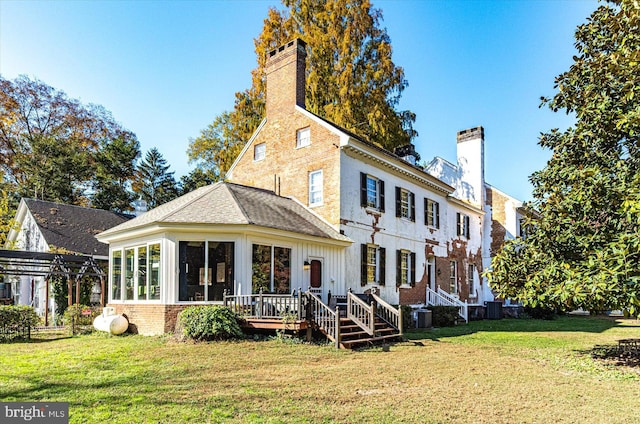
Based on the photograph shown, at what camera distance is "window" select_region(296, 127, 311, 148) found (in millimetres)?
17594

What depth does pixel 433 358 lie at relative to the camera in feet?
33.1

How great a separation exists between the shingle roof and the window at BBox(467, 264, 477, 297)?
754 inches

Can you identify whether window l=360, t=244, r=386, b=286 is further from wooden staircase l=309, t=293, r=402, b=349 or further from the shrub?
the shrub

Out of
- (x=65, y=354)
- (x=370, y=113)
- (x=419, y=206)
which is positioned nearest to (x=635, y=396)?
(x=65, y=354)

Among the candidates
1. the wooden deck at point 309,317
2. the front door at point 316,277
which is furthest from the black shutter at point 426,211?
the wooden deck at point 309,317

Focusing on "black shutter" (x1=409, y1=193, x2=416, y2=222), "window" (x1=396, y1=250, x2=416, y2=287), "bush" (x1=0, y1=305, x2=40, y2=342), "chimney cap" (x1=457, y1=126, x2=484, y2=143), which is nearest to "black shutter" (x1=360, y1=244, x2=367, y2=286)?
"window" (x1=396, y1=250, x2=416, y2=287)

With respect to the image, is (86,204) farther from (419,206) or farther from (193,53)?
(419,206)

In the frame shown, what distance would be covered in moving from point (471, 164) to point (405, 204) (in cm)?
823

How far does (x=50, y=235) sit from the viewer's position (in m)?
21.9

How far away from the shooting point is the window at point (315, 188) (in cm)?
1692

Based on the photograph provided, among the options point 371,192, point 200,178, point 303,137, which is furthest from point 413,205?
point 200,178

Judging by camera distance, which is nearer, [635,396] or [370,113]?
[635,396]

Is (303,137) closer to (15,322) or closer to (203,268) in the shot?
(203,268)

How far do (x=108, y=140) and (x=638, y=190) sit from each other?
3636 centimetres
